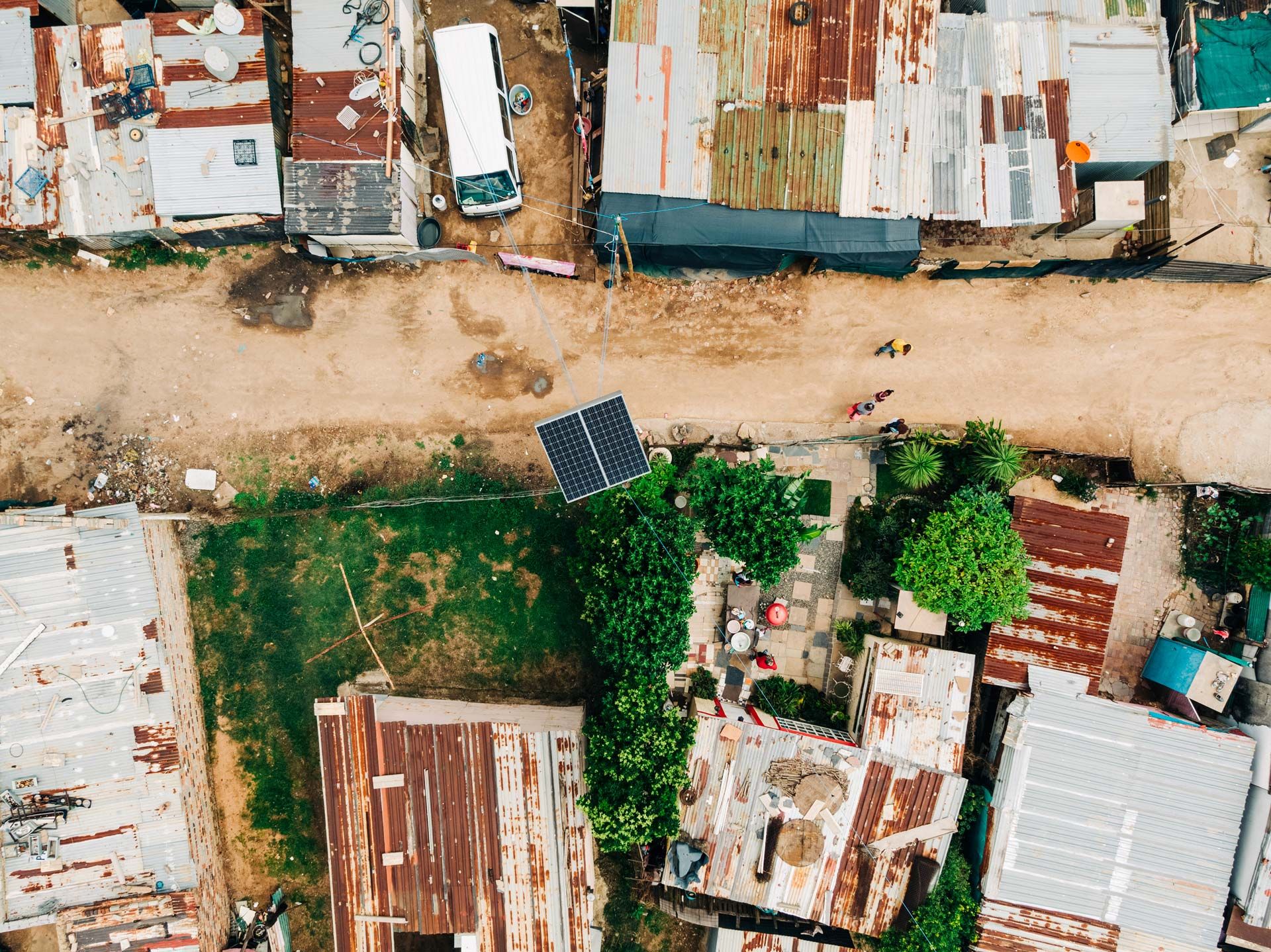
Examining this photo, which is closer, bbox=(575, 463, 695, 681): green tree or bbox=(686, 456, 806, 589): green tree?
bbox=(575, 463, 695, 681): green tree

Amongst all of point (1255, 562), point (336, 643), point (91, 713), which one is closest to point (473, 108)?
point (336, 643)

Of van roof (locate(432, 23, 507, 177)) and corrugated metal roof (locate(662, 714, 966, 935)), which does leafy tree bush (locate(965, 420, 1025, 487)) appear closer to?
corrugated metal roof (locate(662, 714, 966, 935))

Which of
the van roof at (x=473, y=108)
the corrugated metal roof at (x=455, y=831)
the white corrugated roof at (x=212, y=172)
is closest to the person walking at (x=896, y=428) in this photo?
the corrugated metal roof at (x=455, y=831)

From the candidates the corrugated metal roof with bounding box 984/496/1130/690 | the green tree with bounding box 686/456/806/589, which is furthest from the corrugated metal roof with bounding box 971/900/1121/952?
the green tree with bounding box 686/456/806/589

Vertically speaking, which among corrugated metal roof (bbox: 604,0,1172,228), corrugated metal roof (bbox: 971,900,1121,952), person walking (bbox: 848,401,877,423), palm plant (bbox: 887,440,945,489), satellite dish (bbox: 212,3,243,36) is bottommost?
corrugated metal roof (bbox: 971,900,1121,952)

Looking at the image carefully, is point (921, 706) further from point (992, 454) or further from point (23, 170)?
point (23, 170)

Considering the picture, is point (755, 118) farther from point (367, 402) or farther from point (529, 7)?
point (367, 402)

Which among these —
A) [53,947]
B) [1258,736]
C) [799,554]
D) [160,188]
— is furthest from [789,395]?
[53,947]
